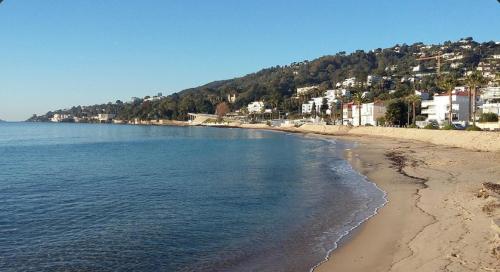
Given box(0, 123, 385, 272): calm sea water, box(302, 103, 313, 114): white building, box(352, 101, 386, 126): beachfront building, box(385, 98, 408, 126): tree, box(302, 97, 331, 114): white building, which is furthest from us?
box(302, 103, 313, 114): white building

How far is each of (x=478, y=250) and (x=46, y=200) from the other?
681 inches

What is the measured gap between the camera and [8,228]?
15.5m

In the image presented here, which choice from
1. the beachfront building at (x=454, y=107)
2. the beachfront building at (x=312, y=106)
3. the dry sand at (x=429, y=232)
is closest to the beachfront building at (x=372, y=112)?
the beachfront building at (x=454, y=107)

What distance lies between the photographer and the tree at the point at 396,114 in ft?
287

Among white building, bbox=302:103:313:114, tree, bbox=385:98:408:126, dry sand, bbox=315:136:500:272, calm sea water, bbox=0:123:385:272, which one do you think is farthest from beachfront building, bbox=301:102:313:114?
dry sand, bbox=315:136:500:272

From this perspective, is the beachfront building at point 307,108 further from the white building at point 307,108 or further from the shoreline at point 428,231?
the shoreline at point 428,231

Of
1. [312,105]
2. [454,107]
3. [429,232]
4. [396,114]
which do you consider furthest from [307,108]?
[429,232]

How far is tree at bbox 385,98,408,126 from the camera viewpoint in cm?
8744

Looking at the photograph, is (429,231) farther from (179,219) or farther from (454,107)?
(454,107)

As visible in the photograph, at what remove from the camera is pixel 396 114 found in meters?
87.4

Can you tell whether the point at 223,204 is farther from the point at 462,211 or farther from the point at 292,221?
the point at 462,211

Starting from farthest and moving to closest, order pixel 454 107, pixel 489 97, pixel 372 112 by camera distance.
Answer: pixel 372 112, pixel 489 97, pixel 454 107

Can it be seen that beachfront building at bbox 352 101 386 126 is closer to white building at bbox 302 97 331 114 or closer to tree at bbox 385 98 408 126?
tree at bbox 385 98 408 126

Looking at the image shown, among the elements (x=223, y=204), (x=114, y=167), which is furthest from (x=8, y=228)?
(x=114, y=167)
